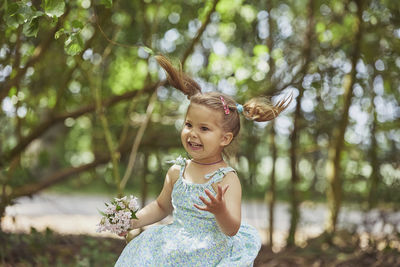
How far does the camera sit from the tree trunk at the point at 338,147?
5172 millimetres

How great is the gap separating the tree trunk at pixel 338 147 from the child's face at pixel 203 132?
3257mm

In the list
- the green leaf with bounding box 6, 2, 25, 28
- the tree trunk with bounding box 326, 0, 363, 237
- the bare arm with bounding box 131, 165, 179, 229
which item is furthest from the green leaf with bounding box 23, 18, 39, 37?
the tree trunk with bounding box 326, 0, 363, 237

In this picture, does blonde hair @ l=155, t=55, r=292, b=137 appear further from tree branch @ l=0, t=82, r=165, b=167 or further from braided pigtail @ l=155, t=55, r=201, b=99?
tree branch @ l=0, t=82, r=165, b=167

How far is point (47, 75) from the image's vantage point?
5.79 meters

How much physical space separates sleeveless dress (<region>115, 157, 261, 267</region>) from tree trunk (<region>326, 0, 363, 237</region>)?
320 centimetres

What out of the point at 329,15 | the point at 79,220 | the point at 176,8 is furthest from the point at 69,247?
the point at 79,220

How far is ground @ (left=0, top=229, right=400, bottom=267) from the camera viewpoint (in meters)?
4.16

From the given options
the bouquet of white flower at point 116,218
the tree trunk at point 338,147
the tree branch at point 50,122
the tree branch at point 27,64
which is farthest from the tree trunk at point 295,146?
the bouquet of white flower at point 116,218

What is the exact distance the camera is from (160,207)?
8.37 ft

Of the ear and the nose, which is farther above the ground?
the nose

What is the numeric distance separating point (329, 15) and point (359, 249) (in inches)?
103

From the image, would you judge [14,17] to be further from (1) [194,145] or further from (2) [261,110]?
(2) [261,110]

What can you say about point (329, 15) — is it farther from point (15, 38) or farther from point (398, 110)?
point (15, 38)

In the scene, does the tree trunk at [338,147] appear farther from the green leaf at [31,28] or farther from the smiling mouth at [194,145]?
the green leaf at [31,28]
